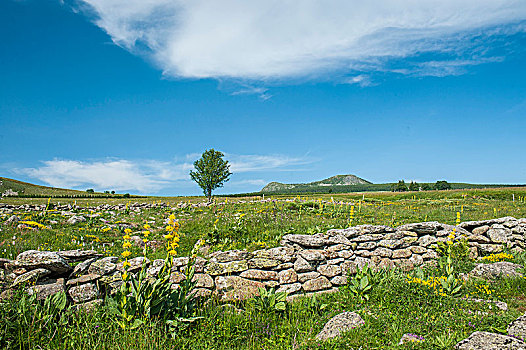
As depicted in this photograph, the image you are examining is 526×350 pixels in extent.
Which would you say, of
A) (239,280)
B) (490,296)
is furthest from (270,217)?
(490,296)

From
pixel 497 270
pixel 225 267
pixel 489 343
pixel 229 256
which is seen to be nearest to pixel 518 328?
pixel 489 343

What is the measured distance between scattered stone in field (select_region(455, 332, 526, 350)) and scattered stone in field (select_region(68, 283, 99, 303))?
6166mm

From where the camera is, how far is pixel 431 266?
26.2ft

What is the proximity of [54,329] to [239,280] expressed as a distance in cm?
344

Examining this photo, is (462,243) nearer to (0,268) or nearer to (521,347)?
(521,347)

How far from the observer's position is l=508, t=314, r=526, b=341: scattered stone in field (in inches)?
171

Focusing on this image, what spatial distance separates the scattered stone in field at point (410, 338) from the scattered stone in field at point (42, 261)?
638 cm

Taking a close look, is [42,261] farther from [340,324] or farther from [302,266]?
[340,324]

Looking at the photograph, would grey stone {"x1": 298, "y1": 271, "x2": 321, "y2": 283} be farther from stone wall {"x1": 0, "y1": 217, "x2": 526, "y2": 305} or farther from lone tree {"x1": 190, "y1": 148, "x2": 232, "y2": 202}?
lone tree {"x1": 190, "y1": 148, "x2": 232, "y2": 202}

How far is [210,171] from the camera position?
44062 millimetres

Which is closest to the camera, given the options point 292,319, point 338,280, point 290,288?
point 292,319

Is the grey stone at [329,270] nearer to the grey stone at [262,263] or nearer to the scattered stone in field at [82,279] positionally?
the grey stone at [262,263]

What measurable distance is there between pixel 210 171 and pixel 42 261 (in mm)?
38468

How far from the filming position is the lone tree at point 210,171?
44188 millimetres
